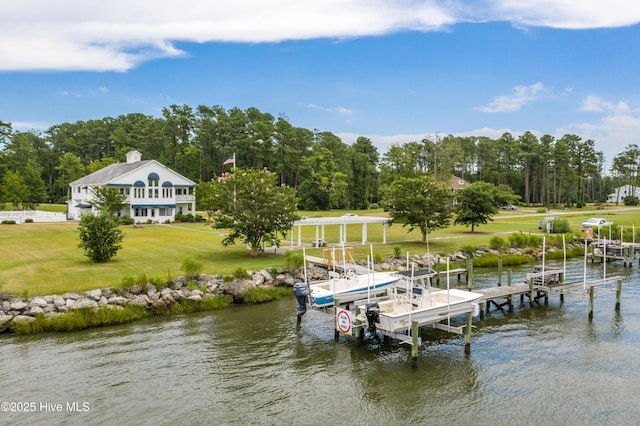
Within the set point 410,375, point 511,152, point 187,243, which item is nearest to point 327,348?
point 410,375

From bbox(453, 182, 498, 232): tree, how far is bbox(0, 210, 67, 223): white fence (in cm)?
4852

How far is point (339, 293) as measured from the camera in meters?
24.2

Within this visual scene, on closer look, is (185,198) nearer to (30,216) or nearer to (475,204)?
(30,216)

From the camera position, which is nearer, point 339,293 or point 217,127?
point 339,293

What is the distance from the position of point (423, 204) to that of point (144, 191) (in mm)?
38083

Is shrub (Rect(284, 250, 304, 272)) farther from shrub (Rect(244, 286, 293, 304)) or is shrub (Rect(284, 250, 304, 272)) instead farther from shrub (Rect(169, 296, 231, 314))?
shrub (Rect(169, 296, 231, 314))

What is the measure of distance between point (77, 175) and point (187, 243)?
56.7m

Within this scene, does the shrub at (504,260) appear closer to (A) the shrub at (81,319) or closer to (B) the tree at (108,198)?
(A) the shrub at (81,319)

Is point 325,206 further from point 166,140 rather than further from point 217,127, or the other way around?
point 166,140

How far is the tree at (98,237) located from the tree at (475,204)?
33.2 meters

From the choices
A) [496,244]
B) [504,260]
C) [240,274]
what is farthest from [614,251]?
[240,274]

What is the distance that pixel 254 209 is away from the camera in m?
34.7

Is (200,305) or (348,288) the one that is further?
(200,305)

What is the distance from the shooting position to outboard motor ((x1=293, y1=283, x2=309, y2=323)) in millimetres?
23172
